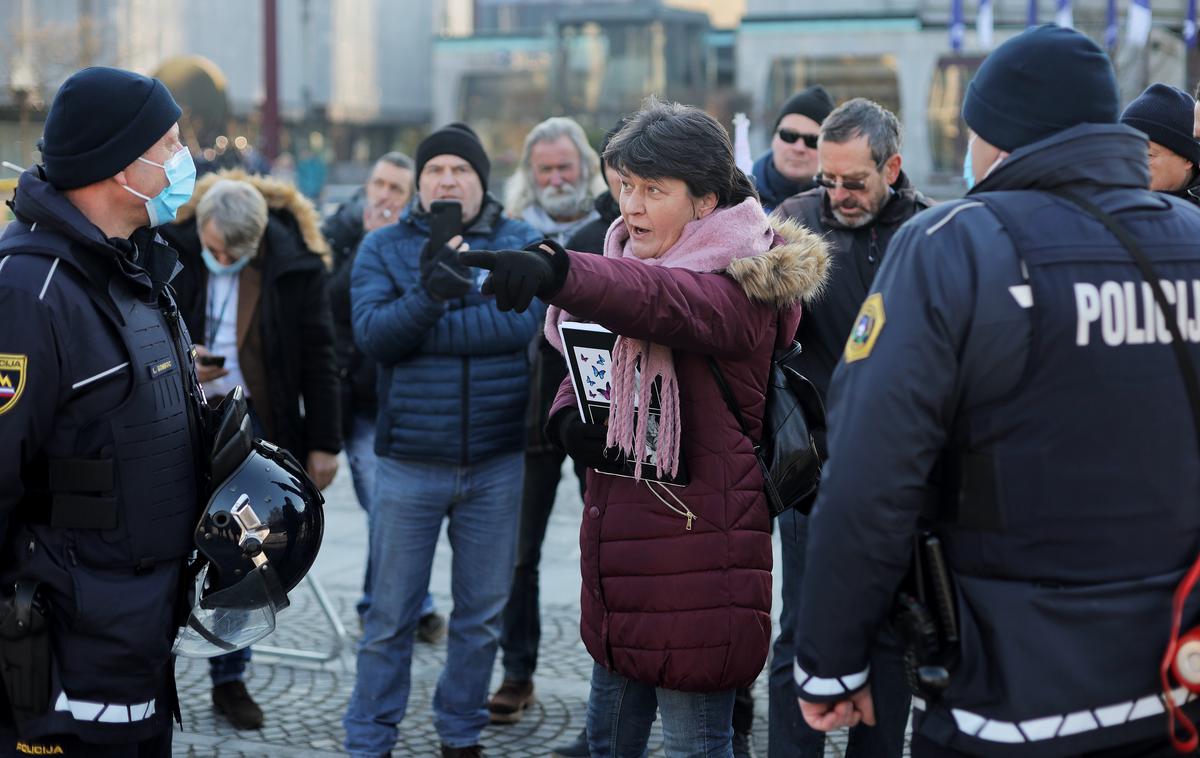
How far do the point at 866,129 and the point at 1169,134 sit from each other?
934 mm

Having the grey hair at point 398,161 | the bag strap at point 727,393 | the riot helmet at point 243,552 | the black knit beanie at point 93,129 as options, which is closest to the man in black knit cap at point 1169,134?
the bag strap at point 727,393

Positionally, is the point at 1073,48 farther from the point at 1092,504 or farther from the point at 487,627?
the point at 487,627

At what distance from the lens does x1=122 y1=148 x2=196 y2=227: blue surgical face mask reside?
10.4ft

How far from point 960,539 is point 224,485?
166cm

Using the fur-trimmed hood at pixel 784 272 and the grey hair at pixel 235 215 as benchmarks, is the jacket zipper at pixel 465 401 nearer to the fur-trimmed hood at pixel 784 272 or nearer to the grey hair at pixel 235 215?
the grey hair at pixel 235 215

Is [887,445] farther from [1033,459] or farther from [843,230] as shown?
[843,230]

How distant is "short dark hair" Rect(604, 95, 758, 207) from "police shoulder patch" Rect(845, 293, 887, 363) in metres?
0.82

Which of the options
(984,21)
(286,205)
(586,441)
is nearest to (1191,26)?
(984,21)

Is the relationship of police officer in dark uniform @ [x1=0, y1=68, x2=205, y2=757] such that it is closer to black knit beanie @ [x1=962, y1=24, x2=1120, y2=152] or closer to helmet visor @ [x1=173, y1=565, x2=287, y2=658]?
helmet visor @ [x1=173, y1=565, x2=287, y2=658]

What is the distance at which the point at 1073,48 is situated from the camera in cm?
253

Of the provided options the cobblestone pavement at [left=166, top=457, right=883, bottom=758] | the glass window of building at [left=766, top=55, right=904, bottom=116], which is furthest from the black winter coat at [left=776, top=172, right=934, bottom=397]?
the glass window of building at [left=766, top=55, right=904, bottom=116]

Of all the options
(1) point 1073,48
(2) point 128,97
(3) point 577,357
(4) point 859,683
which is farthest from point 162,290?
(1) point 1073,48

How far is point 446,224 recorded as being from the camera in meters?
4.38

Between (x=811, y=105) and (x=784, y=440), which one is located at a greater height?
(x=811, y=105)
